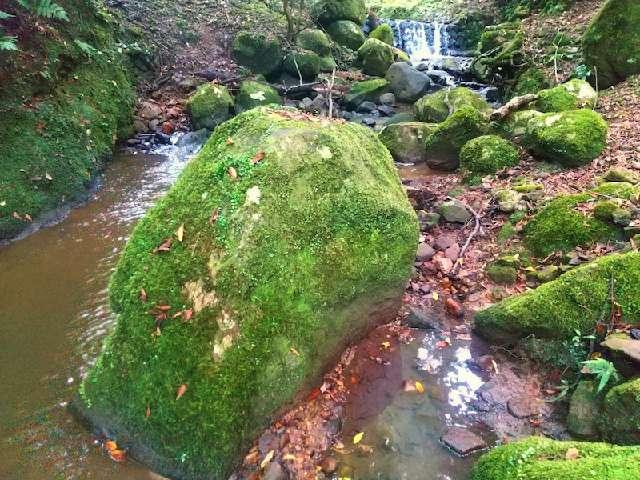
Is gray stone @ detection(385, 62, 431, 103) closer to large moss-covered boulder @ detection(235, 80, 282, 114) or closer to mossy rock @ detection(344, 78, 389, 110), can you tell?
mossy rock @ detection(344, 78, 389, 110)

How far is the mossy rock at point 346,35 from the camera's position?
18250mm

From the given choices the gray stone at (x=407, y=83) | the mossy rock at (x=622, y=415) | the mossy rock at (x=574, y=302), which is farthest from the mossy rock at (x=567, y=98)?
the mossy rock at (x=622, y=415)

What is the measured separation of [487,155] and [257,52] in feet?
31.5

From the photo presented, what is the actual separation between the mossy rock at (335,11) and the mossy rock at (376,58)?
2.88 metres

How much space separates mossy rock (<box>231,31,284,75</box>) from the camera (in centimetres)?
1493

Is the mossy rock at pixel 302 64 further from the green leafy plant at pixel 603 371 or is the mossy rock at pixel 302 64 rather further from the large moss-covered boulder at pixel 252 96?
the green leafy plant at pixel 603 371

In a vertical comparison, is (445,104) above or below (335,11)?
below

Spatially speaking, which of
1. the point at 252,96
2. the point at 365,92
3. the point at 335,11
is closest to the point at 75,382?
the point at 252,96

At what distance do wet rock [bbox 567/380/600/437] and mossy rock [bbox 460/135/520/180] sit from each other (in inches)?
183

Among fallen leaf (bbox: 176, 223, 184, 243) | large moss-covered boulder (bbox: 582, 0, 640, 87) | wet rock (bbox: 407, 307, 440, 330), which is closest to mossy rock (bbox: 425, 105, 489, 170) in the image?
large moss-covered boulder (bbox: 582, 0, 640, 87)

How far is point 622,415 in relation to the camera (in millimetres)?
3293

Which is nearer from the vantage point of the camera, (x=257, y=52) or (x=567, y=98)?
(x=567, y=98)

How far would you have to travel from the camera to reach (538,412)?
3.87 m

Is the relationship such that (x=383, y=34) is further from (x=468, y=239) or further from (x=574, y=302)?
(x=574, y=302)
